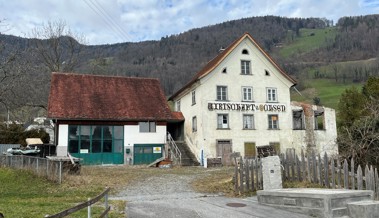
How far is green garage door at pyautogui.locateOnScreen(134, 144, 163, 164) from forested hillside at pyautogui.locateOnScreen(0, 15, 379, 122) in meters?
10.7

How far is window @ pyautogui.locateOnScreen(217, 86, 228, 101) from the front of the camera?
3572 cm

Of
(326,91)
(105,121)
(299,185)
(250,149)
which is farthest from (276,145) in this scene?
(326,91)

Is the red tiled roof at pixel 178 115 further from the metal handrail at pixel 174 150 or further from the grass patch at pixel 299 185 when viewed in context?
the grass patch at pixel 299 185

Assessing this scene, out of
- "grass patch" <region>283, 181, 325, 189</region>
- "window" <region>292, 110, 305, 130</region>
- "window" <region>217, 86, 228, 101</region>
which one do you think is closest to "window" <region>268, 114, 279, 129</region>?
"window" <region>292, 110, 305, 130</region>

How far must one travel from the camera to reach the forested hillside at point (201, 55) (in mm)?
27670

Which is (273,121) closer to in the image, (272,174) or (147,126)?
(147,126)

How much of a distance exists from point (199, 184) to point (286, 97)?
852 inches

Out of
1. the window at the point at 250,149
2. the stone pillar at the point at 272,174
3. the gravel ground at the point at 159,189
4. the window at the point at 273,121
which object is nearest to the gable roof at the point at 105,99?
the window at the point at 250,149

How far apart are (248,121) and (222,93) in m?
3.73

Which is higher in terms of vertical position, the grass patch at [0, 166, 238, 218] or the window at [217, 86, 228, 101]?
the window at [217, 86, 228, 101]

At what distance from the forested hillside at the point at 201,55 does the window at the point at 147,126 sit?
10.4 metres

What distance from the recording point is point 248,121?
119ft

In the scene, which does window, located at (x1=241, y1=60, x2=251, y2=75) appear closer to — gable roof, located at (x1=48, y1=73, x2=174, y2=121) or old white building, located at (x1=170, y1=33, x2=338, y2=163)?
old white building, located at (x1=170, y1=33, x2=338, y2=163)

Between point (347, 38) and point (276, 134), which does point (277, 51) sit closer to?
point (347, 38)
